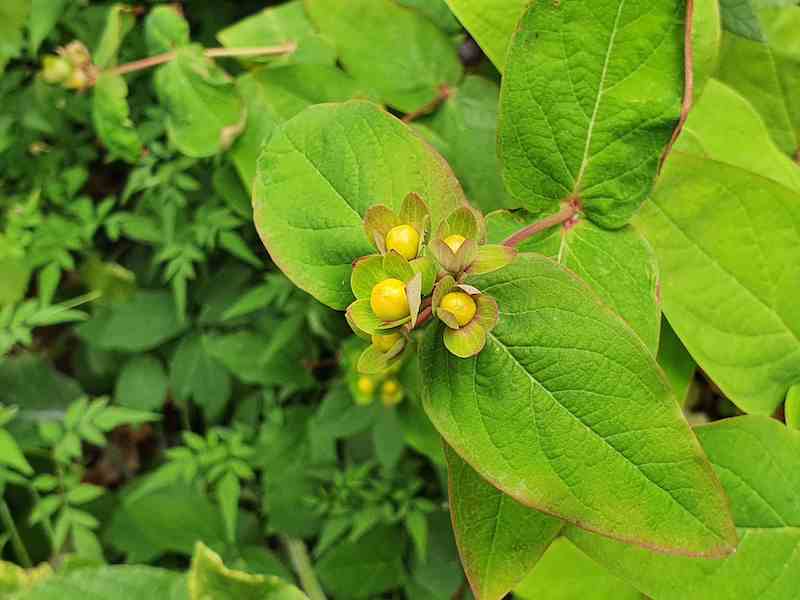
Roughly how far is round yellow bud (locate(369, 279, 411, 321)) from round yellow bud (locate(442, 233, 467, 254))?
5 centimetres

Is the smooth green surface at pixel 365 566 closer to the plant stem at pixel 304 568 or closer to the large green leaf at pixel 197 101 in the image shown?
the plant stem at pixel 304 568

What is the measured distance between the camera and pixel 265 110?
986mm

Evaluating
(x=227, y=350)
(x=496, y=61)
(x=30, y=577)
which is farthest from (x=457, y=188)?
(x=30, y=577)

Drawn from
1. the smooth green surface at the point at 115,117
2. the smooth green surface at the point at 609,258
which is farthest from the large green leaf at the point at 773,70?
the smooth green surface at the point at 115,117

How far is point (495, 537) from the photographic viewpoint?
0.67 meters

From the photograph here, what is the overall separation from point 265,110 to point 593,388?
1.91 feet

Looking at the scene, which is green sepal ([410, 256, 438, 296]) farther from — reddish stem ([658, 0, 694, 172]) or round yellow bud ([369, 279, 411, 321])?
reddish stem ([658, 0, 694, 172])

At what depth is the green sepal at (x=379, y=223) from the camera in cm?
57

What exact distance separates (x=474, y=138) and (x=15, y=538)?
871 mm

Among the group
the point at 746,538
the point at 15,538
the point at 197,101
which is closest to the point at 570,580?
the point at 746,538

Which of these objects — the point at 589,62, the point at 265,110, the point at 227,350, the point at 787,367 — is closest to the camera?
the point at 589,62

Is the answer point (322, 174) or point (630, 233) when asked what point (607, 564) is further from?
point (322, 174)

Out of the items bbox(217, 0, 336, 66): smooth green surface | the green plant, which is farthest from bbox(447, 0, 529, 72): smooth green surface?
bbox(217, 0, 336, 66): smooth green surface

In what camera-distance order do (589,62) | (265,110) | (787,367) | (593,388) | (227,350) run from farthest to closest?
(227,350)
(265,110)
(787,367)
(589,62)
(593,388)
